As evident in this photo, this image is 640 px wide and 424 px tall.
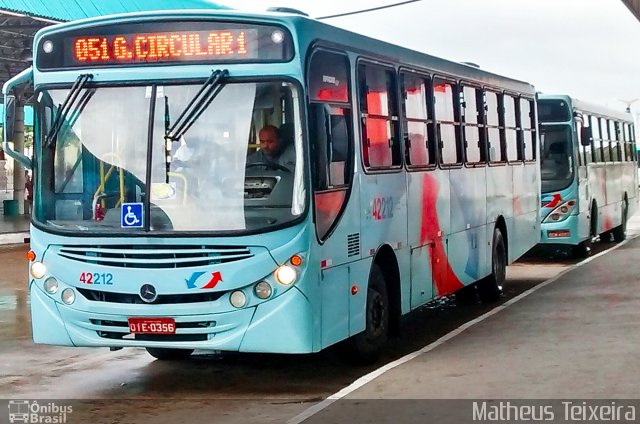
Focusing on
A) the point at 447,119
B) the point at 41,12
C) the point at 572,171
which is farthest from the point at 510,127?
the point at 41,12

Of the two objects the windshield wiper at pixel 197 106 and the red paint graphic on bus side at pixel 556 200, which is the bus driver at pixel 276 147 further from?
the red paint graphic on bus side at pixel 556 200

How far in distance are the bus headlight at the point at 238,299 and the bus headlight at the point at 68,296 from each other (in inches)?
51.5

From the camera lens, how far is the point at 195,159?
877cm

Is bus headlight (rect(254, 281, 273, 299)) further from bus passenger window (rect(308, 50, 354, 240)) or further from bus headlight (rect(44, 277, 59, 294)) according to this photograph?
bus headlight (rect(44, 277, 59, 294))

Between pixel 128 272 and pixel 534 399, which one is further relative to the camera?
pixel 128 272

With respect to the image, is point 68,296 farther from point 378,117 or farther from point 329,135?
point 378,117

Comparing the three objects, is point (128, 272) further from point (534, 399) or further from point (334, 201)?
point (534, 399)

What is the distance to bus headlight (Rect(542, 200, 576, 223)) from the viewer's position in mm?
20281

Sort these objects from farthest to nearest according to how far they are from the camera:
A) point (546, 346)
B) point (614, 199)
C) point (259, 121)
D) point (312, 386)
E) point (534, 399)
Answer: point (614, 199), point (546, 346), point (312, 386), point (259, 121), point (534, 399)

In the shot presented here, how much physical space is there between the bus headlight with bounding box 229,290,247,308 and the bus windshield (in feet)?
41.7

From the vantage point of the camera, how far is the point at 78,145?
9078 mm

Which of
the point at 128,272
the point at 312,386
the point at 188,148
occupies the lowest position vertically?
the point at 312,386

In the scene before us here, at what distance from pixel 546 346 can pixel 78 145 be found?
4403 millimetres

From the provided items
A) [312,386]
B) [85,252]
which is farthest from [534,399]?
[85,252]
